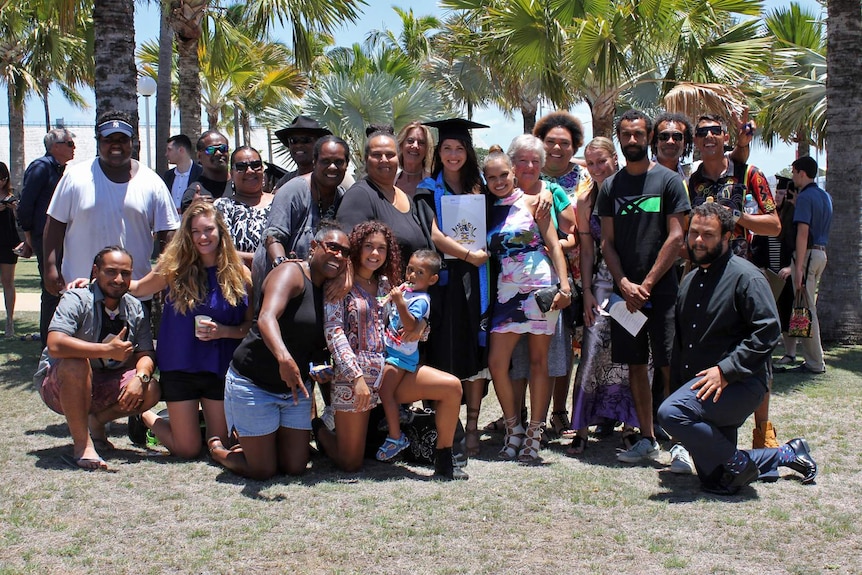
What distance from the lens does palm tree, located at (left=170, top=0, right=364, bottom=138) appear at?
12688mm

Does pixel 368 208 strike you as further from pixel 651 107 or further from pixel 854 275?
pixel 651 107

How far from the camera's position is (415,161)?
5.82m

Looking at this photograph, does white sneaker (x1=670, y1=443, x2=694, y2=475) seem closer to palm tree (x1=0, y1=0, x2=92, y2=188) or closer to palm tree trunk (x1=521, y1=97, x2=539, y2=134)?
palm tree trunk (x1=521, y1=97, x2=539, y2=134)

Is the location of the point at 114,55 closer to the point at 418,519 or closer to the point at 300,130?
the point at 300,130

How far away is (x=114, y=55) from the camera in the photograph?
8.47 metres

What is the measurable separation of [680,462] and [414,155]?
8.79 ft

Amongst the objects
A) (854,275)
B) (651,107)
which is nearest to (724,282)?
(854,275)

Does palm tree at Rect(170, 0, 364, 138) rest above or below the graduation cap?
above

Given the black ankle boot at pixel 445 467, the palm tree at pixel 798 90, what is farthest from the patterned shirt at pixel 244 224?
the palm tree at pixel 798 90

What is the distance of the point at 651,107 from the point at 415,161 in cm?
1468

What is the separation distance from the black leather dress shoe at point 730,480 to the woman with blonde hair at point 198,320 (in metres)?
3.01

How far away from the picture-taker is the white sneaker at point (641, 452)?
5.45 m

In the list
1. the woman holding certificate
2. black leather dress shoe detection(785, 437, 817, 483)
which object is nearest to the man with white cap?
the woman holding certificate

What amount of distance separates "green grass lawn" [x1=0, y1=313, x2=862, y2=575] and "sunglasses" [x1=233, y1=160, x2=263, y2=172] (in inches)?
82.2
